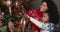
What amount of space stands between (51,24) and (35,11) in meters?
0.12

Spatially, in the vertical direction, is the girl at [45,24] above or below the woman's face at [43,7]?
below

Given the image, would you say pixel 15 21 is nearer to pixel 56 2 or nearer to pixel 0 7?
pixel 0 7

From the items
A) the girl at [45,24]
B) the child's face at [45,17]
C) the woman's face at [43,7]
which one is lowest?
the girl at [45,24]

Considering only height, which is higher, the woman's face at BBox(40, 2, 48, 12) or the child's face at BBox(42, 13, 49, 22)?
the woman's face at BBox(40, 2, 48, 12)

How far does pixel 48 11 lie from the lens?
90cm

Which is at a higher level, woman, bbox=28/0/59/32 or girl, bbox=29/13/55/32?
woman, bbox=28/0/59/32

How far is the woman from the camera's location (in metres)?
0.88

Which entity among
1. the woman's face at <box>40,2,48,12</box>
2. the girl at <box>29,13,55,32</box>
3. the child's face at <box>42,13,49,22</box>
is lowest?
the girl at <box>29,13,55,32</box>

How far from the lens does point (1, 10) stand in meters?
0.89

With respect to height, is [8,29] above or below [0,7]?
below

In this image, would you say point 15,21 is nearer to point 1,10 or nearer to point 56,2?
point 1,10

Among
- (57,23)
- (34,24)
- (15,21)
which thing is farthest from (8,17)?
(57,23)

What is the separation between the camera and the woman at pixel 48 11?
2.89 ft

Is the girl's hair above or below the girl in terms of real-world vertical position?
above
